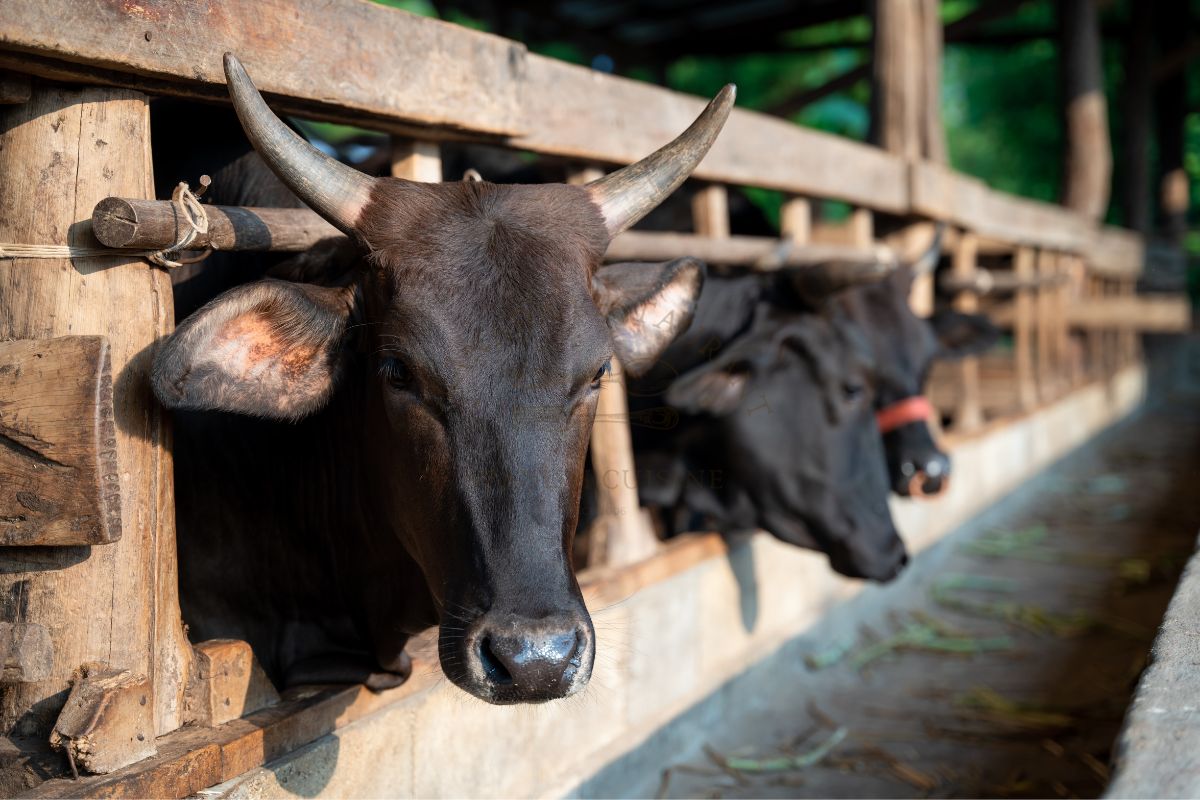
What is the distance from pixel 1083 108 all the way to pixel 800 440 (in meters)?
7.10

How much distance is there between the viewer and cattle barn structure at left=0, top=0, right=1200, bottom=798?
214cm

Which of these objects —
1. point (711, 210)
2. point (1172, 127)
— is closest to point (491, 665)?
point (711, 210)

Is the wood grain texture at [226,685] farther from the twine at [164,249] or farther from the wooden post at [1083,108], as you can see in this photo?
the wooden post at [1083,108]

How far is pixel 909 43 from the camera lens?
6383 millimetres

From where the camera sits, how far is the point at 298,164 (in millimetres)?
2334

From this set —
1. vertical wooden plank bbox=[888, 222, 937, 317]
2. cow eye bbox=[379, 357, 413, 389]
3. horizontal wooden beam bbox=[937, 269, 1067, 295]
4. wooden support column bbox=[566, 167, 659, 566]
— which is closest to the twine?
cow eye bbox=[379, 357, 413, 389]

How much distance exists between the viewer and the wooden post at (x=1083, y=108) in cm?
977

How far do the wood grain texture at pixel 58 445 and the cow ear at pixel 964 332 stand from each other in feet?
14.2

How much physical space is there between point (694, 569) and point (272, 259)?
6.46 feet

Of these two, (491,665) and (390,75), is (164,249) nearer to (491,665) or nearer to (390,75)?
(390,75)

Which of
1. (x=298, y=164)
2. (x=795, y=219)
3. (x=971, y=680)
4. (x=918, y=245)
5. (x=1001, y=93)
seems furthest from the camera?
(x=1001, y=93)

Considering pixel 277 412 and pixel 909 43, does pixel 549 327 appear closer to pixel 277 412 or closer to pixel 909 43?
pixel 277 412

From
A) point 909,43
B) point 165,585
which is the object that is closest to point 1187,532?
point 909,43

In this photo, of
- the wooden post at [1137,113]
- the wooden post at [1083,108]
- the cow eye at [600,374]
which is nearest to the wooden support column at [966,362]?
the wooden post at [1083,108]
